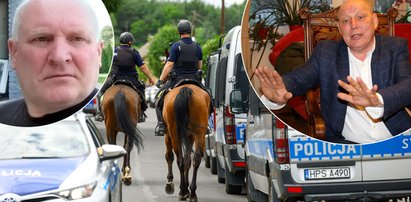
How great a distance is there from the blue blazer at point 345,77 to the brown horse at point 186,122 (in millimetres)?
12030

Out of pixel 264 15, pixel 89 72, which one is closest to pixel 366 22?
pixel 264 15

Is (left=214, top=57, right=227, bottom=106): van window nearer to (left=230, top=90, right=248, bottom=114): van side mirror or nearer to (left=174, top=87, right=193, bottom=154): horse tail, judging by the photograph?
(left=174, top=87, right=193, bottom=154): horse tail

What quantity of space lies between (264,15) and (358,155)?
6879 millimetres

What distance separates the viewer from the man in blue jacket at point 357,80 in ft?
9.88

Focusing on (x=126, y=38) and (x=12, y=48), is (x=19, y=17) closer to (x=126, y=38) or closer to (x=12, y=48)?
(x=12, y=48)

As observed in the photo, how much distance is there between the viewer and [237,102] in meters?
13.2

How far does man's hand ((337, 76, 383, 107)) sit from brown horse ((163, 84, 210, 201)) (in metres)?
12.1

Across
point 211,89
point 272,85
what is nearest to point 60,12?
point 272,85

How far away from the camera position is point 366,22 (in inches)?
118

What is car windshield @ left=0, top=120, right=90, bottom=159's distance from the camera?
9.80m

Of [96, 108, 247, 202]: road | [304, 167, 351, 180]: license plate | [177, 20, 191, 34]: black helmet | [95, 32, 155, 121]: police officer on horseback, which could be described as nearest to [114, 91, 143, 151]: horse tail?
[95, 32, 155, 121]: police officer on horseback

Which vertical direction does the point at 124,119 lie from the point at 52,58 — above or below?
below

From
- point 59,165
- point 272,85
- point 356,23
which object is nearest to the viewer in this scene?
point 356,23

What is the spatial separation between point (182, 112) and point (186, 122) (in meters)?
0.19
